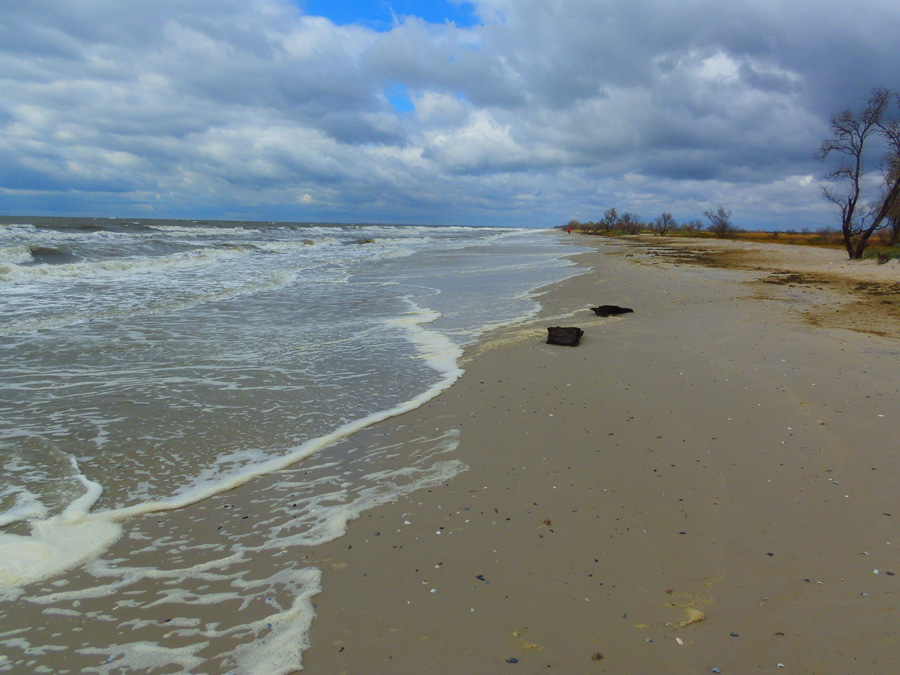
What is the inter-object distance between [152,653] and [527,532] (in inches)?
81.0

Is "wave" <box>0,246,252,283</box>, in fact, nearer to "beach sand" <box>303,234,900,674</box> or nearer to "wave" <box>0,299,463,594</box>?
"wave" <box>0,299,463,594</box>

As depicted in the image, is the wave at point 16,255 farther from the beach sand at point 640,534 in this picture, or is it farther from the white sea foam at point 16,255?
the beach sand at point 640,534

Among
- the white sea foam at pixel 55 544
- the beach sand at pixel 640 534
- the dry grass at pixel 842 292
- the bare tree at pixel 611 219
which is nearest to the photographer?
the beach sand at pixel 640 534

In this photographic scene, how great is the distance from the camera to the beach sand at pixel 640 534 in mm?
2162

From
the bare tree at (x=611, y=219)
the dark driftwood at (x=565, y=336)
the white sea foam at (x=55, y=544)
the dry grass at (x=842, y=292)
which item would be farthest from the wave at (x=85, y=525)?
the bare tree at (x=611, y=219)

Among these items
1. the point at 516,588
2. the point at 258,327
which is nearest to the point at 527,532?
the point at 516,588

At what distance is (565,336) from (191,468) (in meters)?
5.53

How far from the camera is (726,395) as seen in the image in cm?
519

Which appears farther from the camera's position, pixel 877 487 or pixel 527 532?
pixel 877 487

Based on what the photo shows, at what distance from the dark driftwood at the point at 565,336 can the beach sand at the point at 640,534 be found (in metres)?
1.47

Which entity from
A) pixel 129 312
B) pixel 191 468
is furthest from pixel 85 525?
pixel 129 312

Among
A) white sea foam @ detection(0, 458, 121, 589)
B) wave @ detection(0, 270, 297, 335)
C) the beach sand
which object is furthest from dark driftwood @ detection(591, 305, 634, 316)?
wave @ detection(0, 270, 297, 335)

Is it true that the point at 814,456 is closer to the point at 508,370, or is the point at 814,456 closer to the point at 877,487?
the point at 877,487

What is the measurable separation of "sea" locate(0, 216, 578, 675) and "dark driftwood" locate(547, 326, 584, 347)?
4.42 feet
